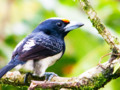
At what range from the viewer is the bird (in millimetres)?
3535

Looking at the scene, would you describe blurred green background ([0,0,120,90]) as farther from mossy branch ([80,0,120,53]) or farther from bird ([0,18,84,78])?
mossy branch ([80,0,120,53])

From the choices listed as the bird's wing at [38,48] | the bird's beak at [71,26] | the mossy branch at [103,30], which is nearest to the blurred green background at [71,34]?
the bird's beak at [71,26]

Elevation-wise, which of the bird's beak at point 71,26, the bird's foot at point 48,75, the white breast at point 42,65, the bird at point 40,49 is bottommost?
the bird's foot at point 48,75

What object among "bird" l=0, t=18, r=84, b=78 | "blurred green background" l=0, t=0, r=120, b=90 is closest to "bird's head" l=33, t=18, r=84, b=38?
"bird" l=0, t=18, r=84, b=78

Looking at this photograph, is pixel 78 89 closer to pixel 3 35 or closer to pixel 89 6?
pixel 89 6

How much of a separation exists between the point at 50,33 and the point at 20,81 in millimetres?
757

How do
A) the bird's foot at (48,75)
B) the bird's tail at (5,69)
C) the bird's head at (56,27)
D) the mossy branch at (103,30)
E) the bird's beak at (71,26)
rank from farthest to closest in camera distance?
the bird's head at (56,27), the bird's beak at (71,26), the bird's foot at (48,75), the bird's tail at (5,69), the mossy branch at (103,30)

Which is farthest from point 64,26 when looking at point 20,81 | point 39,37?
point 20,81

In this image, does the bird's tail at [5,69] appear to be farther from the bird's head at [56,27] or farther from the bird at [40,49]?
the bird's head at [56,27]

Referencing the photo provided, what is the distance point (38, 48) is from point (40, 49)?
0.9 inches

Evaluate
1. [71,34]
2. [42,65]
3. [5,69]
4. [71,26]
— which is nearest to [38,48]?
[42,65]

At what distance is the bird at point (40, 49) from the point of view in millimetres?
3535

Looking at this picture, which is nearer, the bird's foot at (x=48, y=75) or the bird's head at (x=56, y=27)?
the bird's foot at (x=48, y=75)

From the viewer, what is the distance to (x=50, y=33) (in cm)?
409
